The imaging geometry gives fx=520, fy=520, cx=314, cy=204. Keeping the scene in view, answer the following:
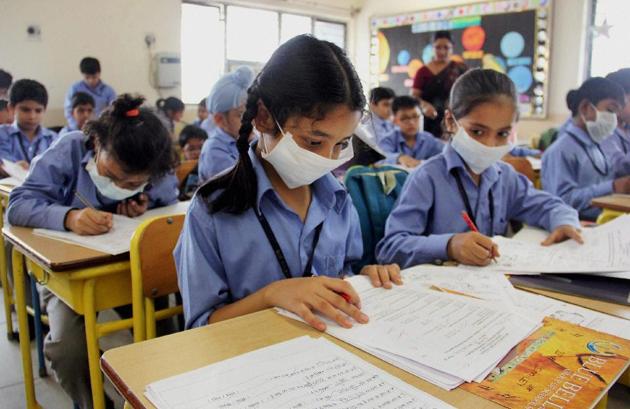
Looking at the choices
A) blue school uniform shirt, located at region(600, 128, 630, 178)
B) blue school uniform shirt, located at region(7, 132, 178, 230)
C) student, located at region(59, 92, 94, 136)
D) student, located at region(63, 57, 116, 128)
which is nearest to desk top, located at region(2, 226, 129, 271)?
blue school uniform shirt, located at region(7, 132, 178, 230)

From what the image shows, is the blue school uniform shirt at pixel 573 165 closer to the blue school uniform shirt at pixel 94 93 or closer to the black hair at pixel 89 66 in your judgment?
the blue school uniform shirt at pixel 94 93

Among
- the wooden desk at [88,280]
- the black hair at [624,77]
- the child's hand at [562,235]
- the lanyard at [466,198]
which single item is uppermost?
the black hair at [624,77]

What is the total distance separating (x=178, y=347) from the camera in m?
0.71

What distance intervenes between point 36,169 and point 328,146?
4.16 ft

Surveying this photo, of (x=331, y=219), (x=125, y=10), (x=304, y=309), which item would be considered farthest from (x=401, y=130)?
(x=125, y=10)

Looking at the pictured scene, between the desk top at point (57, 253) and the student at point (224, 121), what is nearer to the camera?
Result: the desk top at point (57, 253)

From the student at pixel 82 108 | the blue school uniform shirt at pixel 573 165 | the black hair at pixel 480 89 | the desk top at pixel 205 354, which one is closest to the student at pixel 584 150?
the blue school uniform shirt at pixel 573 165

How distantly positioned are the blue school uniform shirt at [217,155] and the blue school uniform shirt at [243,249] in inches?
57.0

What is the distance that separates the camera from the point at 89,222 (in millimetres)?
1595

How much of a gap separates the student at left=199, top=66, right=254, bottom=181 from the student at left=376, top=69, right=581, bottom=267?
1.18 metres

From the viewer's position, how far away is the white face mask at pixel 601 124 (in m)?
2.74

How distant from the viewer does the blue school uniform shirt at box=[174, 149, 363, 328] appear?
3.31 feet

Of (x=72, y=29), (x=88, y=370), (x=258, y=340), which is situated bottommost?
(x=88, y=370)

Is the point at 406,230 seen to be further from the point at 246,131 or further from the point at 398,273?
the point at 246,131
